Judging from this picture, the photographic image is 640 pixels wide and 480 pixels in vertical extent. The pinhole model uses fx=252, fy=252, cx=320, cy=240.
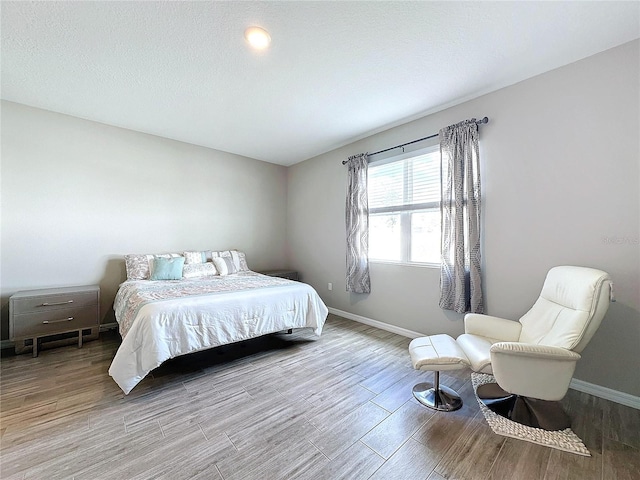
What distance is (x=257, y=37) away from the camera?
1.89 m

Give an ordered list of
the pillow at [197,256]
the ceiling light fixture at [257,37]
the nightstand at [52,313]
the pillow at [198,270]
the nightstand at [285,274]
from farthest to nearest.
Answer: the nightstand at [285,274] < the pillow at [197,256] < the pillow at [198,270] < the nightstand at [52,313] < the ceiling light fixture at [257,37]

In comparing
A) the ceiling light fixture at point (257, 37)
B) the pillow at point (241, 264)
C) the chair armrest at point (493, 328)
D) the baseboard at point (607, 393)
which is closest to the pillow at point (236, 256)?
the pillow at point (241, 264)

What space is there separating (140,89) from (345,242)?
10.2 feet

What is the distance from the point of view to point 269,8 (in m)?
1.66

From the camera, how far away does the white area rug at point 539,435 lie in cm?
151

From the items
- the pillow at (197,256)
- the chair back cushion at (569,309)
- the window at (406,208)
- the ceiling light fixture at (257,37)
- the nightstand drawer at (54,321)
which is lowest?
the nightstand drawer at (54,321)

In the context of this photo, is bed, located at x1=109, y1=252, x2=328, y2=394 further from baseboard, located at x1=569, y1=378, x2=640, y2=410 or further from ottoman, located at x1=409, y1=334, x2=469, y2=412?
baseboard, located at x1=569, y1=378, x2=640, y2=410

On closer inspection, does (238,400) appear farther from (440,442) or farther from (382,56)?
(382,56)

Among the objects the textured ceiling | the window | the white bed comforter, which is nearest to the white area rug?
the window

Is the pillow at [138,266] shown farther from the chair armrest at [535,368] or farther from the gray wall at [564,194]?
the chair armrest at [535,368]

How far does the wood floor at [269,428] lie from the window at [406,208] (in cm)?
141

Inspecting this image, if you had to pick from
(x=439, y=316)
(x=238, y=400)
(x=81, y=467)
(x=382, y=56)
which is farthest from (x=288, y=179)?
(x=81, y=467)

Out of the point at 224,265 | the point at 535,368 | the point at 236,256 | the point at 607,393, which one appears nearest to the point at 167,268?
the point at 224,265

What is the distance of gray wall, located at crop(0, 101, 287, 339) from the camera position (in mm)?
2898
